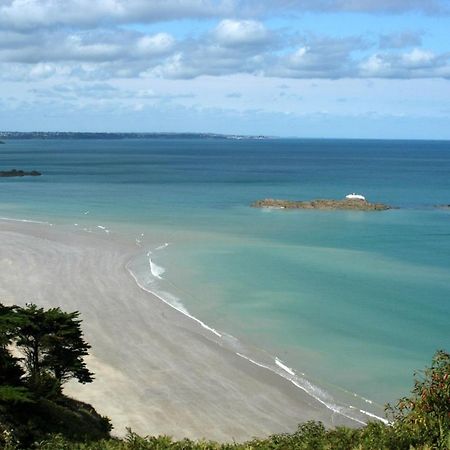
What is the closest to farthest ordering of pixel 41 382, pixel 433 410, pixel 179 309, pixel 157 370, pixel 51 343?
1. pixel 433 410
2. pixel 41 382
3. pixel 51 343
4. pixel 157 370
5. pixel 179 309

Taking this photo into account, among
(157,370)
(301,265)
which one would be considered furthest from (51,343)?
(301,265)

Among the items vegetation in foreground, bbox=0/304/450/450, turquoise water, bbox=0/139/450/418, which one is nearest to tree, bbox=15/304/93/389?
vegetation in foreground, bbox=0/304/450/450

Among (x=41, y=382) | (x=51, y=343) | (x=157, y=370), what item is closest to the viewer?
(x=41, y=382)

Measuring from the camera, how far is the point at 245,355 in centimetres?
2816

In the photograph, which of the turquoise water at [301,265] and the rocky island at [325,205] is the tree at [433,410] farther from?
the rocky island at [325,205]

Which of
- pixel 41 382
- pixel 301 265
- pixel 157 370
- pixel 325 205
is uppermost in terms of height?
pixel 325 205

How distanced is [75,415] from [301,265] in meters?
27.7

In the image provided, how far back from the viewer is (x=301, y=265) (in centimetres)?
4447

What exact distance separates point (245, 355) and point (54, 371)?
31.8 feet

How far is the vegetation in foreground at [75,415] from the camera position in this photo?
11594 millimetres

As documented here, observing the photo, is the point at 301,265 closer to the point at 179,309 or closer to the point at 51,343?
the point at 179,309

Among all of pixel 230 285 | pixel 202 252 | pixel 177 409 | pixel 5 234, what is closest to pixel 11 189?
pixel 5 234

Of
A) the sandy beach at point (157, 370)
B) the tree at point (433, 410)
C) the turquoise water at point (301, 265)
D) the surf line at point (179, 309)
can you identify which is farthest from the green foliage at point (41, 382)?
the surf line at point (179, 309)

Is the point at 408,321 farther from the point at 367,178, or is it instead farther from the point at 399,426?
the point at 367,178
